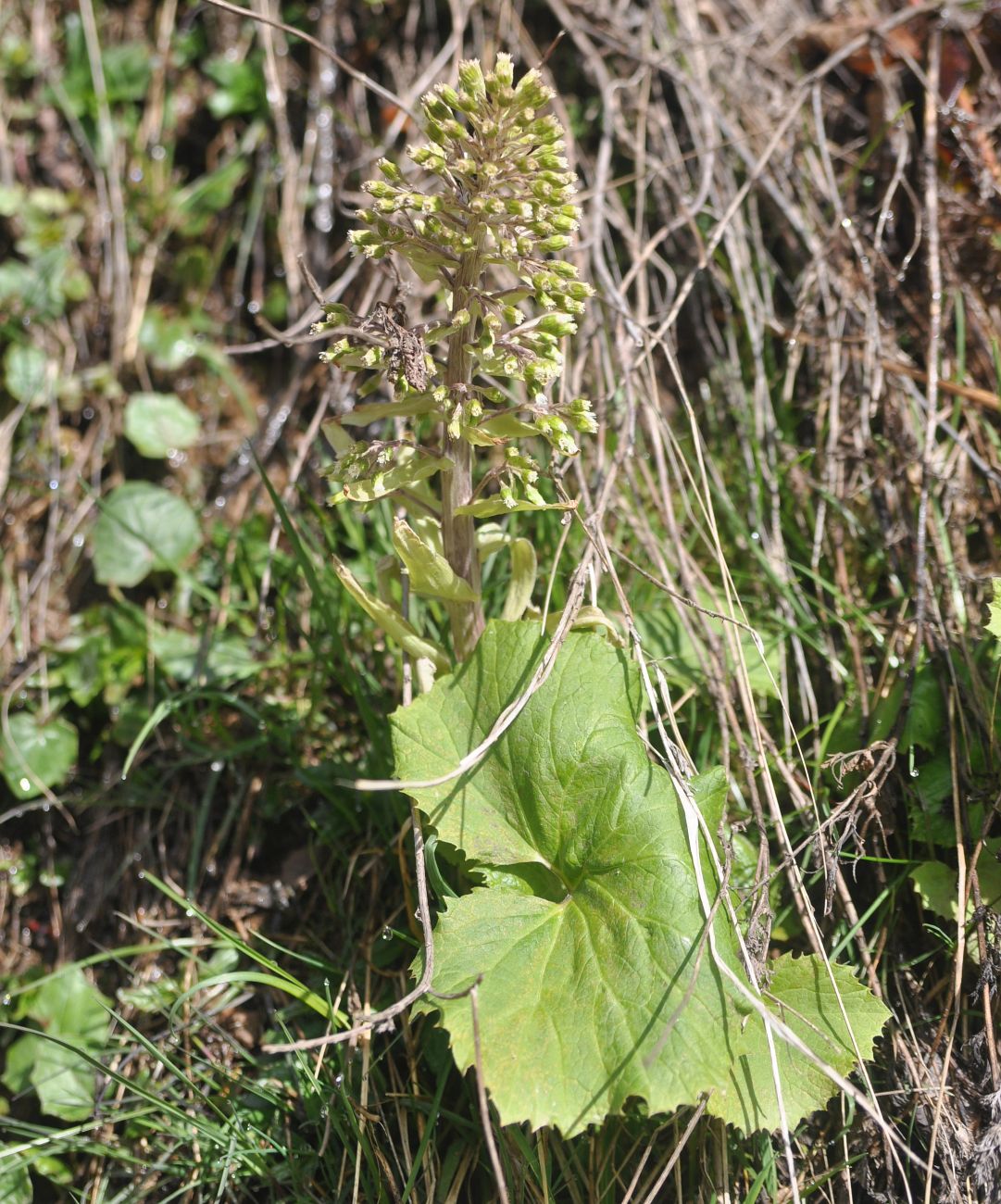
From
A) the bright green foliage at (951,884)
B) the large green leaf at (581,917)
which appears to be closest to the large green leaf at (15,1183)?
the large green leaf at (581,917)

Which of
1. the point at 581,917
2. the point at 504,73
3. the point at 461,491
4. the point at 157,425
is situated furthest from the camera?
the point at 157,425

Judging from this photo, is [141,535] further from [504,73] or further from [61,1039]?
[504,73]

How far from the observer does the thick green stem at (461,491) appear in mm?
1828

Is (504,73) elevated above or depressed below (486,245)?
above

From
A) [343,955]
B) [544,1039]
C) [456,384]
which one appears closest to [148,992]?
[343,955]

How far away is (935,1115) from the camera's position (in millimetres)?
1808

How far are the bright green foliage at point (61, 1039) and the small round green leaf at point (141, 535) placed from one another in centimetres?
122

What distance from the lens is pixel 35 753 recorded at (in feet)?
9.63

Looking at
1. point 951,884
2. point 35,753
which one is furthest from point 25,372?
point 951,884

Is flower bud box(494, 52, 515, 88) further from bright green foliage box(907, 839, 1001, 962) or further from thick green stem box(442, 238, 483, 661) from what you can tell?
bright green foliage box(907, 839, 1001, 962)

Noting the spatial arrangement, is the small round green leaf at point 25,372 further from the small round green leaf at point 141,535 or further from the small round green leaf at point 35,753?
the small round green leaf at point 35,753

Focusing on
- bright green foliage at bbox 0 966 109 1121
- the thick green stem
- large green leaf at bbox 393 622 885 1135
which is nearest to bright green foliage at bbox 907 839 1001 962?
large green leaf at bbox 393 622 885 1135

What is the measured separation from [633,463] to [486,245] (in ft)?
3.96

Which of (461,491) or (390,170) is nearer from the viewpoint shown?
(390,170)
